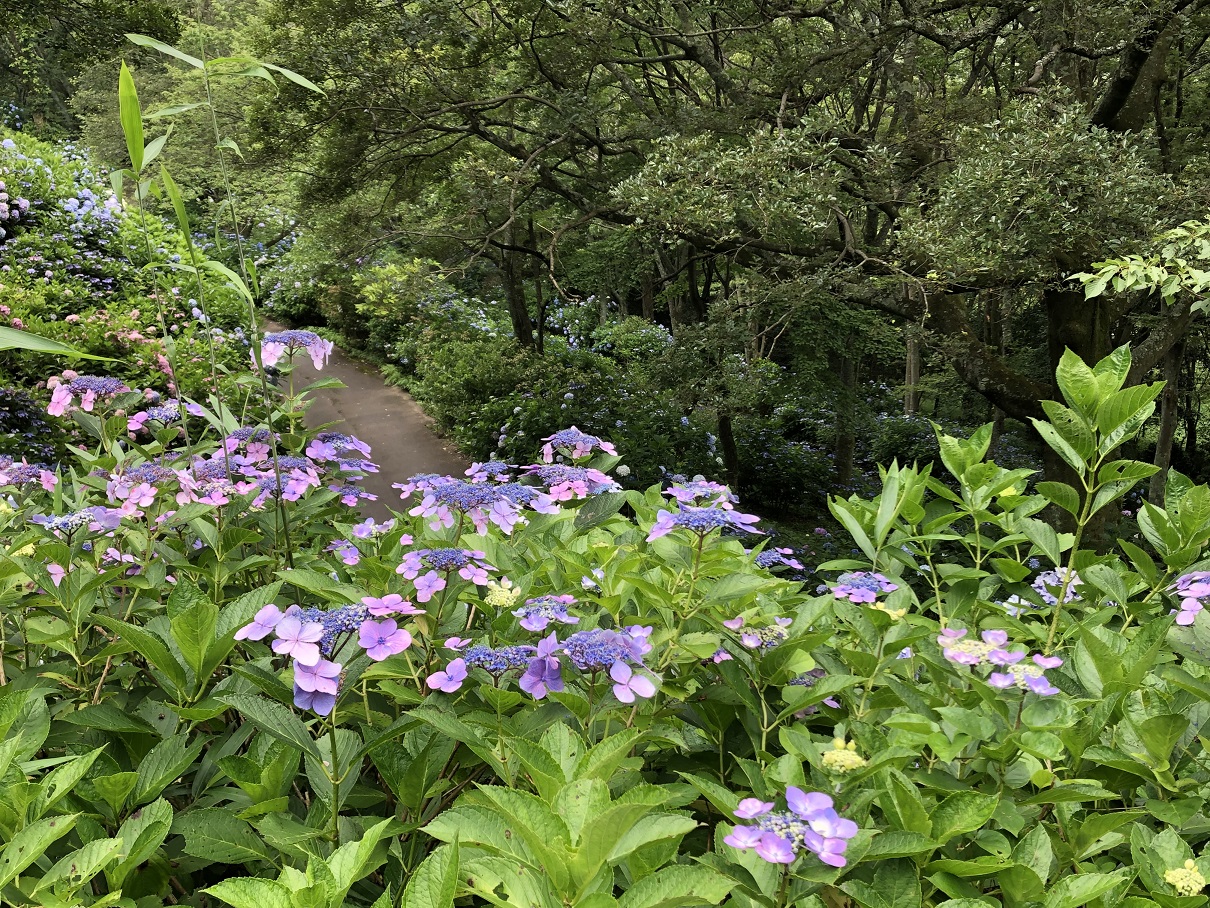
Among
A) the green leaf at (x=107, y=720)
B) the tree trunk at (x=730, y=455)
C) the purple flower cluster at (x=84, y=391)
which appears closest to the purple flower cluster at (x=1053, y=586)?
the green leaf at (x=107, y=720)

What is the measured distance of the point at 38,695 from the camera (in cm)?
102

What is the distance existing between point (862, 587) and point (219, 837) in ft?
3.06

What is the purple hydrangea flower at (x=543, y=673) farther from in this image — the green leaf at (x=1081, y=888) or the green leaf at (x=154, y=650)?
the green leaf at (x=1081, y=888)

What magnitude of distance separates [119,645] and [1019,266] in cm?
489

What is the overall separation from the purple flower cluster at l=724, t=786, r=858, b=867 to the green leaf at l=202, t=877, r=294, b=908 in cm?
40

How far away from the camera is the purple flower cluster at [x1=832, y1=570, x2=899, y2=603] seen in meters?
1.17

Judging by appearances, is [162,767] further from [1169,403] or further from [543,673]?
[1169,403]

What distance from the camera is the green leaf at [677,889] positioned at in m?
0.67

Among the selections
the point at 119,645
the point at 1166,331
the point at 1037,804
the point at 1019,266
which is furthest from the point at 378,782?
the point at 1166,331

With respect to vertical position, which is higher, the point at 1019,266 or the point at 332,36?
the point at 332,36

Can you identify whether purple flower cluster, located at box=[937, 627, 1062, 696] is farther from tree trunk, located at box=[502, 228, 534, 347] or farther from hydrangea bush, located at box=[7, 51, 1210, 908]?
tree trunk, located at box=[502, 228, 534, 347]

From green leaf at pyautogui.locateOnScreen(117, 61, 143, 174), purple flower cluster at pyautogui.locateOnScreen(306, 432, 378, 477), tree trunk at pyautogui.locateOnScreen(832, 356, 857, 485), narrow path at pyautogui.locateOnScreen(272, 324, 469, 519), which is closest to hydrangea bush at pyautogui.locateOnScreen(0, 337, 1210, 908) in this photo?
purple flower cluster at pyautogui.locateOnScreen(306, 432, 378, 477)

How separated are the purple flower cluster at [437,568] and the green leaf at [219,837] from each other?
34 cm

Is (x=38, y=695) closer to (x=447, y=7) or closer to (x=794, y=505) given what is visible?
(x=447, y=7)
